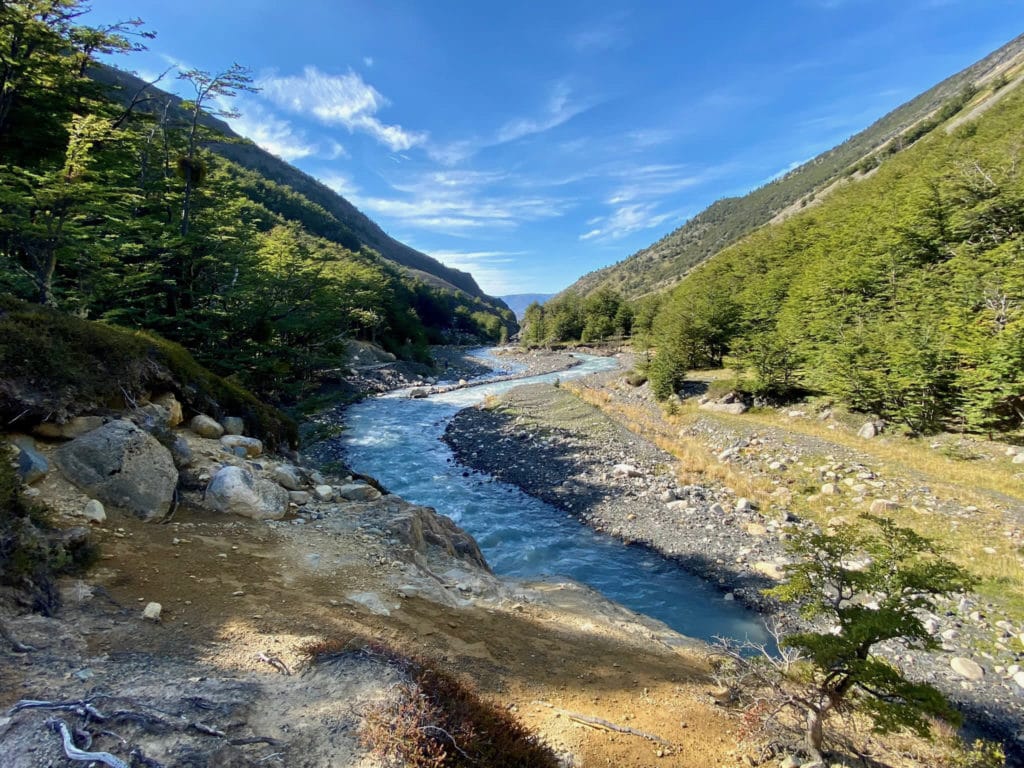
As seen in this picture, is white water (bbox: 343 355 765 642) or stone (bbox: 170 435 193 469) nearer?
stone (bbox: 170 435 193 469)

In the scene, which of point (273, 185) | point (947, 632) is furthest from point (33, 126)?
point (273, 185)

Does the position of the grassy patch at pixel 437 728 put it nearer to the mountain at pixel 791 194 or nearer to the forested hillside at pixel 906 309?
the forested hillside at pixel 906 309

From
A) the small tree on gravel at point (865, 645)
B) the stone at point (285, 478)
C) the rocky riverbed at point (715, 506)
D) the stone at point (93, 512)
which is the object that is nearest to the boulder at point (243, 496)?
the stone at point (285, 478)

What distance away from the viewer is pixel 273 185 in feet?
345

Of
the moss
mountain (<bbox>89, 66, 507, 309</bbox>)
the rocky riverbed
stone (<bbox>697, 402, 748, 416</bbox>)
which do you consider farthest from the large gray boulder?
mountain (<bbox>89, 66, 507, 309</bbox>)

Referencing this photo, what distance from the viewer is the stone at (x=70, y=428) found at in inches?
243

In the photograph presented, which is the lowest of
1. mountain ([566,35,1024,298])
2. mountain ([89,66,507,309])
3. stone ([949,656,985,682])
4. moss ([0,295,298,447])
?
stone ([949,656,985,682])

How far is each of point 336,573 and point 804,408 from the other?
24.0 meters

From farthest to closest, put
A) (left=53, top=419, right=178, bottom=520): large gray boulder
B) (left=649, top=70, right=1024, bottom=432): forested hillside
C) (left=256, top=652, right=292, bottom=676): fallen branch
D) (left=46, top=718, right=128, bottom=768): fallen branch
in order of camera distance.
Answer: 1. (left=649, top=70, right=1024, bottom=432): forested hillside
2. (left=53, top=419, right=178, bottom=520): large gray boulder
3. (left=256, top=652, right=292, bottom=676): fallen branch
4. (left=46, top=718, right=128, bottom=768): fallen branch

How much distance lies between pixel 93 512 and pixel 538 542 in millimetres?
10016

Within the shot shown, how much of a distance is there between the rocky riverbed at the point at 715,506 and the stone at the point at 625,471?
57mm

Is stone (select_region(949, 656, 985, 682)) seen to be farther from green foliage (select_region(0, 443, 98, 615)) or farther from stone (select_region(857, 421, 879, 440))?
green foliage (select_region(0, 443, 98, 615))

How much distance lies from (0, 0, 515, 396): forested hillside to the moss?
274 cm

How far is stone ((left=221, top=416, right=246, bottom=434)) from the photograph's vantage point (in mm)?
9734
